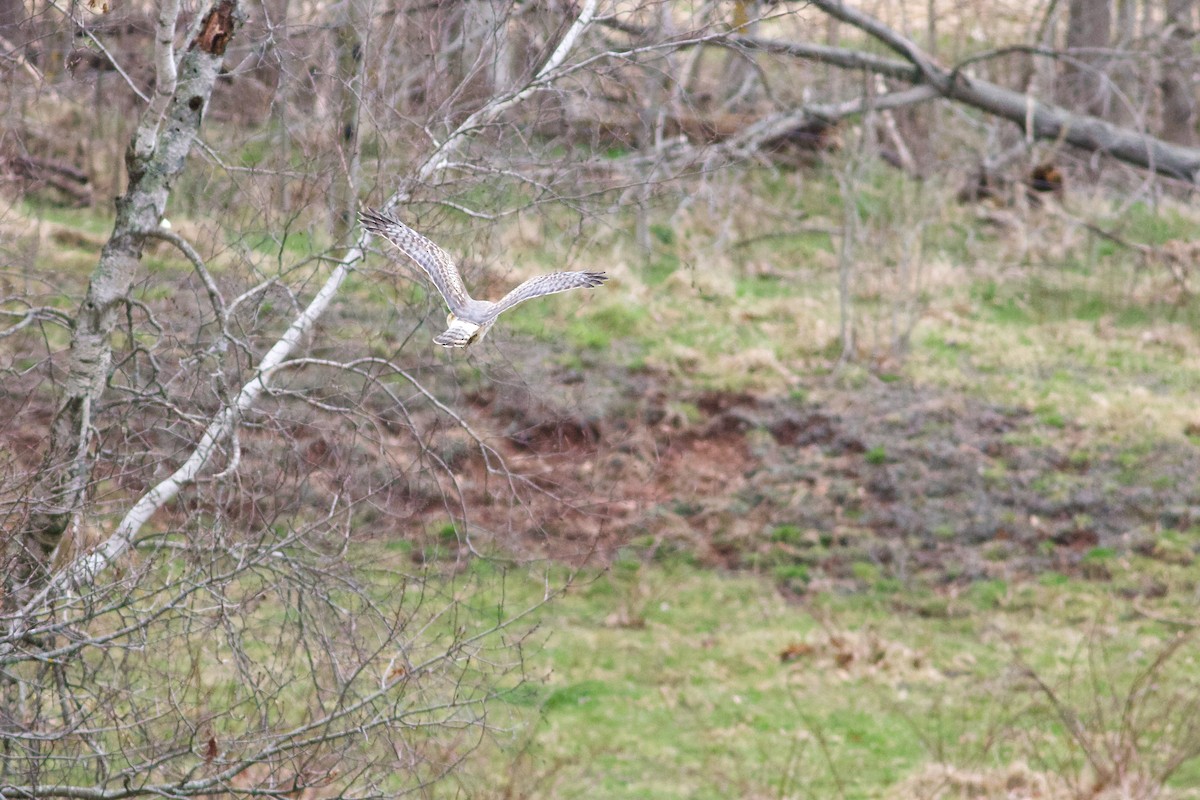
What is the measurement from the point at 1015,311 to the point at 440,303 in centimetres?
1088

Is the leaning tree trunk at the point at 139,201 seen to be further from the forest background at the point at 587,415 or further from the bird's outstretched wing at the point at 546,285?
the bird's outstretched wing at the point at 546,285

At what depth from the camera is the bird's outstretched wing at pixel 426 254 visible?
5.20 metres

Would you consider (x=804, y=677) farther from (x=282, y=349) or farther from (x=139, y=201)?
(x=139, y=201)

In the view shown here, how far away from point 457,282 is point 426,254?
0.17 m

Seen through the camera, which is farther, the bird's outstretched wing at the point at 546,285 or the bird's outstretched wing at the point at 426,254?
the bird's outstretched wing at the point at 426,254

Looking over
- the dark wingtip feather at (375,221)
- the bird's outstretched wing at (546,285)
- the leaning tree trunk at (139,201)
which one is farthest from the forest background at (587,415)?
the bird's outstretched wing at (546,285)

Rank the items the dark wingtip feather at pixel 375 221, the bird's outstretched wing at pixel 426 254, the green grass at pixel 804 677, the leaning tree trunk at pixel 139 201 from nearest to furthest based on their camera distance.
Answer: the bird's outstretched wing at pixel 426 254 < the dark wingtip feather at pixel 375 221 < the leaning tree trunk at pixel 139 201 < the green grass at pixel 804 677

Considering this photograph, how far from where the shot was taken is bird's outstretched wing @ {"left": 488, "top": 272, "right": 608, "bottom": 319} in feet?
16.6

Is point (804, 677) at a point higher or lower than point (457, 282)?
lower

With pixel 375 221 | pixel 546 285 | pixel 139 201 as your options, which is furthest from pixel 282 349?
pixel 546 285

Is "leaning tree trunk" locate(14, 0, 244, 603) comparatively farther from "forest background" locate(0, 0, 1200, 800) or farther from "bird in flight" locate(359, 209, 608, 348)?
"bird in flight" locate(359, 209, 608, 348)

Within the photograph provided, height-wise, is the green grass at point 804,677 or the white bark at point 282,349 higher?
the white bark at point 282,349

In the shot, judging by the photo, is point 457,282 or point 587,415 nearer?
point 457,282

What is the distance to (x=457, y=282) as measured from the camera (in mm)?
5320
